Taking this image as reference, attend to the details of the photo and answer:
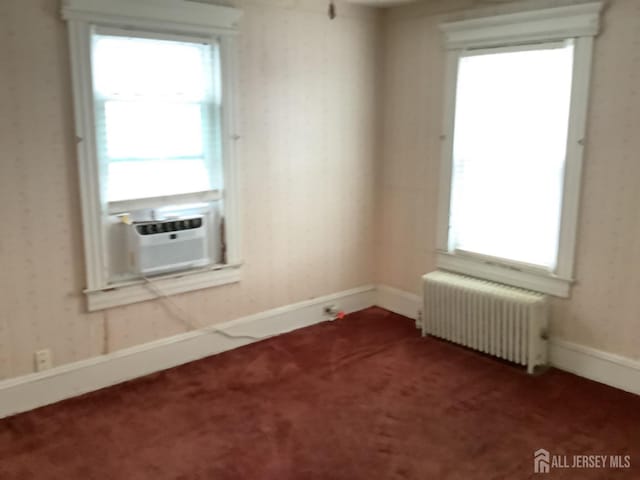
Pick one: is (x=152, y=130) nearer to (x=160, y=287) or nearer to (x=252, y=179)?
(x=252, y=179)

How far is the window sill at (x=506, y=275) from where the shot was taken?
12.4 ft

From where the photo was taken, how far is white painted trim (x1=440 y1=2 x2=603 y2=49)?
3412 mm

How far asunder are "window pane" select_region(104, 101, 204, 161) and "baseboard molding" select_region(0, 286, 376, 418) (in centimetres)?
121

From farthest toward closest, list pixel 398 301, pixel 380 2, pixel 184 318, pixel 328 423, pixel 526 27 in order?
pixel 398 301
pixel 380 2
pixel 184 318
pixel 526 27
pixel 328 423

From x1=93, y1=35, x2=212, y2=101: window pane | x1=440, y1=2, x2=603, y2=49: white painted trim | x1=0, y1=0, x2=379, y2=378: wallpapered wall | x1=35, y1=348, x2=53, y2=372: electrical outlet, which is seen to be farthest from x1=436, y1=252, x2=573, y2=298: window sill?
x1=35, y1=348, x2=53, y2=372: electrical outlet

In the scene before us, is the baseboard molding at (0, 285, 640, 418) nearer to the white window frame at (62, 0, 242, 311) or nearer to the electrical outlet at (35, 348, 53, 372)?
the electrical outlet at (35, 348, 53, 372)

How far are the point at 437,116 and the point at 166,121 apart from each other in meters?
1.97

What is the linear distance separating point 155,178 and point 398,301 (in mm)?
2259

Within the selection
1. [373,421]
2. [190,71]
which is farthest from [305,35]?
[373,421]

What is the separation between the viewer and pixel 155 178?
143 inches

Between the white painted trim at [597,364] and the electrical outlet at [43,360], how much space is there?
310 cm

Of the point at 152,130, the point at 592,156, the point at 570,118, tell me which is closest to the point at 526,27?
the point at 570,118

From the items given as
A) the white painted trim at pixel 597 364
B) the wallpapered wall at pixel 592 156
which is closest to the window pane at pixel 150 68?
the wallpapered wall at pixel 592 156

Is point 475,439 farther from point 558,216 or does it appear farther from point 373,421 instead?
point 558,216
